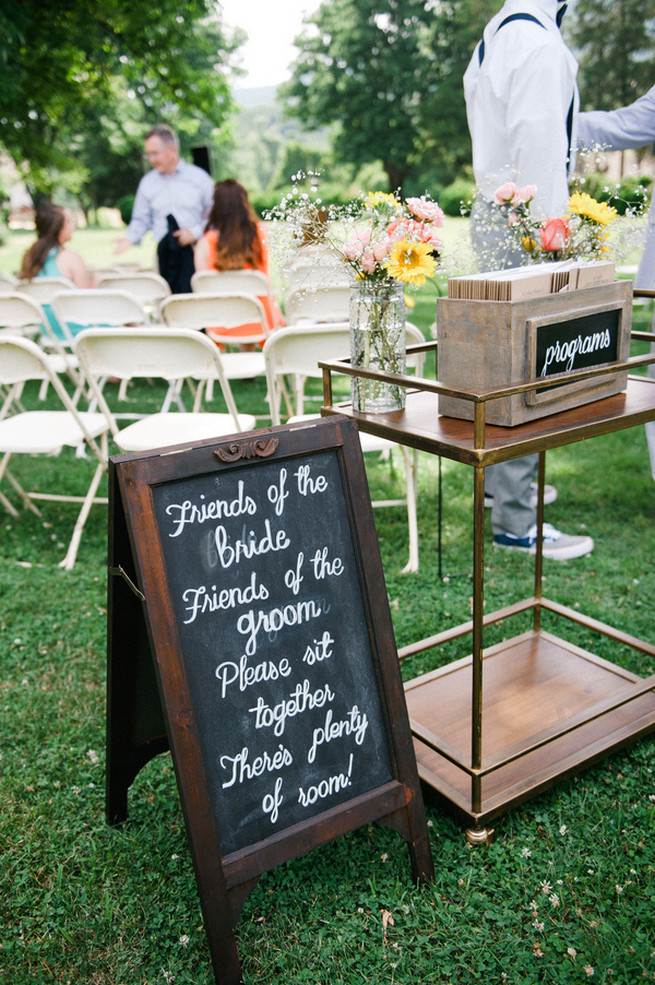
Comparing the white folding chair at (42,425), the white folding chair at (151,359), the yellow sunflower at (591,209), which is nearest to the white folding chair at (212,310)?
the white folding chair at (42,425)

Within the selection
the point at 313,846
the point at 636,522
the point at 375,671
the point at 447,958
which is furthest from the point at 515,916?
the point at 636,522

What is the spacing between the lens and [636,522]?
3496 millimetres

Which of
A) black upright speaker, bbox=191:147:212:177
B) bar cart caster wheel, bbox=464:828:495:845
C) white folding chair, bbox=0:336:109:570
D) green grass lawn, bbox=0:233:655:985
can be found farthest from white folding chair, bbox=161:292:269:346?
black upright speaker, bbox=191:147:212:177

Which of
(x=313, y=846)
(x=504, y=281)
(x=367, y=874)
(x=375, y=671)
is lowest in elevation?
(x=367, y=874)

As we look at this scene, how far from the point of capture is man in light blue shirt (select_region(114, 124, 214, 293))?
251 inches

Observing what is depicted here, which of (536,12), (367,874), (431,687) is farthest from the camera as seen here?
(536,12)

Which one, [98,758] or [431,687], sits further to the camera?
[431,687]

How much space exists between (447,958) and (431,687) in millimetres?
839

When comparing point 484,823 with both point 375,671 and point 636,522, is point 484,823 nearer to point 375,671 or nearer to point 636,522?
point 375,671

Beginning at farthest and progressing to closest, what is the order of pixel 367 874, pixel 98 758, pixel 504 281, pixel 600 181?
1. pixel 600 181
2. pixel 98 758
3. pixel 367 874
4. pixel 504 281

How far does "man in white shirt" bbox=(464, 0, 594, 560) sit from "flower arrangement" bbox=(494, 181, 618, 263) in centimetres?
47

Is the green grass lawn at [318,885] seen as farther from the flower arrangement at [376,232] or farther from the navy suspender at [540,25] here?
the navy suspender at [540,25]

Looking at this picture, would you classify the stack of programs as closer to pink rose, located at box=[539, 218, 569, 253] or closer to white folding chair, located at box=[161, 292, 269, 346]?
pink rose, located at box=[539, 218, 569, 253]

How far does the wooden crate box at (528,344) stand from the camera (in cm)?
161
